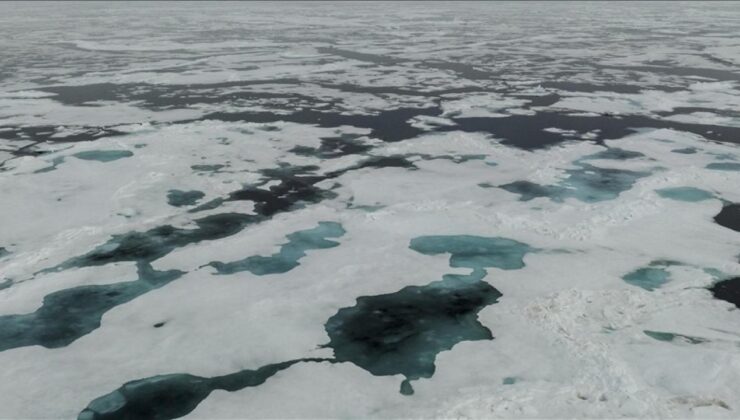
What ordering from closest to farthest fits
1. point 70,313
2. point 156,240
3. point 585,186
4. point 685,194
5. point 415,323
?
point 415,323 → point 70,313 → point 156,240 → point 685,194 → point 585,186

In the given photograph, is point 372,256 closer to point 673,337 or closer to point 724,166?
point 673,337

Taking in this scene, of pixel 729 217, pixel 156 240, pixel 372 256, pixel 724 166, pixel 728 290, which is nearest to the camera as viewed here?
pixel 728 290

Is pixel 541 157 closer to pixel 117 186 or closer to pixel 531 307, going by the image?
pixel 531 307

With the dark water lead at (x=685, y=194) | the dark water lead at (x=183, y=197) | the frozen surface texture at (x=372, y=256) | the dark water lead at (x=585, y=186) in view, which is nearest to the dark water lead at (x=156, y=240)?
the frozen surface texture at (x=372, y=256)

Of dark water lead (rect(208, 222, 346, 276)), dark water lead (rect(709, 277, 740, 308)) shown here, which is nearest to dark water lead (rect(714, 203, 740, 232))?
dark water lead (rect(709, 277, 740, 308))

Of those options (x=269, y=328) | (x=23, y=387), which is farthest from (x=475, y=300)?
(x=23, y=387)

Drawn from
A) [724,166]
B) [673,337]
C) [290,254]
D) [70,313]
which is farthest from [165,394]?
[724,166]
